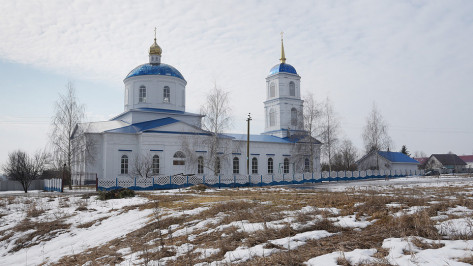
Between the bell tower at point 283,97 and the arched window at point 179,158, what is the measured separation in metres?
15.0

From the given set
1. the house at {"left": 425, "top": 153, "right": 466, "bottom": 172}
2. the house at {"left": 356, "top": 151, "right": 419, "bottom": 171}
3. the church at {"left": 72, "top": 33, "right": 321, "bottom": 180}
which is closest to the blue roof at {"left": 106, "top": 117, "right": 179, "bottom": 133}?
the church at {"left": 72, "top": 33, "right": 321, "bottom": 180}

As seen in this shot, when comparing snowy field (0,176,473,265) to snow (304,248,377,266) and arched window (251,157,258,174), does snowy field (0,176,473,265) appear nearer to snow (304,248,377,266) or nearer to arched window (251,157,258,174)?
snow (304,248,377,266)

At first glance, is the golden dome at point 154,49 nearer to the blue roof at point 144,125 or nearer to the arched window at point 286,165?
the blue roof at point 144,125

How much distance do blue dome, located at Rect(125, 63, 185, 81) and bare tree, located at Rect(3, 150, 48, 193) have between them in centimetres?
1238

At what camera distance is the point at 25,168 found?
111 feet

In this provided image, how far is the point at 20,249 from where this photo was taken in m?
10.4

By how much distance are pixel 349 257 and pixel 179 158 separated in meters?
31.1

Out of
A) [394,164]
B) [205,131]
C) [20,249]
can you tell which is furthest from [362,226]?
[394,164]

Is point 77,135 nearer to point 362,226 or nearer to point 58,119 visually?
point 58,119

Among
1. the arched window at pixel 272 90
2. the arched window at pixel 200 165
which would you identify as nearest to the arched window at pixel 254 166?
the arched window at pixel 200 165

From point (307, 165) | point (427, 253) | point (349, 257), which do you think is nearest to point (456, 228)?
point (427, 253)

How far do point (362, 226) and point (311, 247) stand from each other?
4.19 ft

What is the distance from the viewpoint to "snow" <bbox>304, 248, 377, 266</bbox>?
4309 millimetres

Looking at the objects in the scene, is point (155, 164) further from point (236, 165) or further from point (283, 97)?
point (283, 97)
